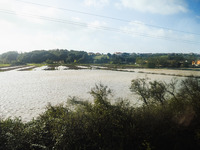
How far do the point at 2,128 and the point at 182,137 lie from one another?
21.2ft

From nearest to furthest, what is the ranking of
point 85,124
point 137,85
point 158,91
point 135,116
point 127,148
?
point 127,148 → point 85,124 → point 135,116 → point 158,91 → point 137,85

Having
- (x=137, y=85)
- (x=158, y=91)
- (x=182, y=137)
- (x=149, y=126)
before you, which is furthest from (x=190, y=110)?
(x=137, y=85)

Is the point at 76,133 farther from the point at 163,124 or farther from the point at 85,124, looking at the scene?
the point at 163,124

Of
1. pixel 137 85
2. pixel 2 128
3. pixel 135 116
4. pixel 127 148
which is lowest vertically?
pixel 127 148

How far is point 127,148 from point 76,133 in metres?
1.75

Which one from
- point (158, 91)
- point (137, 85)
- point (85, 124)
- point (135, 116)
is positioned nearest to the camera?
point (85, 124)

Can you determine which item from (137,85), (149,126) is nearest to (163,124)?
(149,126)

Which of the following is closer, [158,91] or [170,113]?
[170,113]

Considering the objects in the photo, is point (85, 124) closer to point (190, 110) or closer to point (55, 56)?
point (190, 110)

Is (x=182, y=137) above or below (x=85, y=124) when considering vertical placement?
below

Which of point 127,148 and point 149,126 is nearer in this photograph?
point 127,148

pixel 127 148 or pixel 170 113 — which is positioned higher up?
pixel 170 113

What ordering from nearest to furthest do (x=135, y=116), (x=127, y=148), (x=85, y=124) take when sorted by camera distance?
(x=127, y=148), (x=85, y=124), (x=135, y=116)

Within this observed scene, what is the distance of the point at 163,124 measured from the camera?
4910 mm
